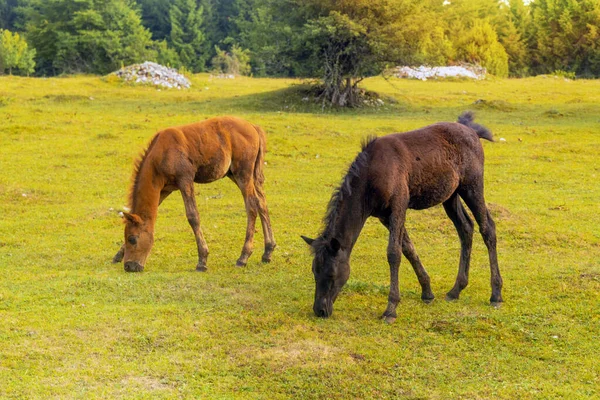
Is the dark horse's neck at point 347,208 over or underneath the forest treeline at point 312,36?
underneath

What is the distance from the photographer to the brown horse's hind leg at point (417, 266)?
26.3 feet

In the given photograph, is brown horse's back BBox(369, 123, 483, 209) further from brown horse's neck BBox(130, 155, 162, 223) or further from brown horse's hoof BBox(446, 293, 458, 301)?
brown horse's neck BBox(130, 155, 162, 223)

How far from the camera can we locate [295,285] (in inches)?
354

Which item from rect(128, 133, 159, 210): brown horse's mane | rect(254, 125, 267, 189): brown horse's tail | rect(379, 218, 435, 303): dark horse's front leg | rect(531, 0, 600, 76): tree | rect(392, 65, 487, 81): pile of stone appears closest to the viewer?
rect(379, 218, 435, 303): dark horse's front leg

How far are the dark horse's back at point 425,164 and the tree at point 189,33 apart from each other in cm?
6664

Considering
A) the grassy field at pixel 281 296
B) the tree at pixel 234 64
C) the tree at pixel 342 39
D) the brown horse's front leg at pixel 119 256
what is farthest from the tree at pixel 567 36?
the brown horse's front leg at pixel 119 256

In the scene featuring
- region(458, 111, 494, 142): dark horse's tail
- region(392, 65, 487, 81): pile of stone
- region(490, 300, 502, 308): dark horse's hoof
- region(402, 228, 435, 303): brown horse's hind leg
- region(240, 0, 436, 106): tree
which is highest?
region(240, 0, 436, 106): tree

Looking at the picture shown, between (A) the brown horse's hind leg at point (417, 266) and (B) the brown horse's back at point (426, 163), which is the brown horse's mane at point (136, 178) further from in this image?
(A) the brown horse's hind leg at point (417, 266)

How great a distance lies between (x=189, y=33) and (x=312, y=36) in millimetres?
51847

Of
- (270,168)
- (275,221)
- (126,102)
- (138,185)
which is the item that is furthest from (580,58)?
(138,185)

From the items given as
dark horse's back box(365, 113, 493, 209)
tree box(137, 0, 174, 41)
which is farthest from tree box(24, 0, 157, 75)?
dark horse's back box(365, 113, 493, 209)

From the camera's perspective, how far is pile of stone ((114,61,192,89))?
3659 cm

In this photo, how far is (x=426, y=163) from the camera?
7.75 metres

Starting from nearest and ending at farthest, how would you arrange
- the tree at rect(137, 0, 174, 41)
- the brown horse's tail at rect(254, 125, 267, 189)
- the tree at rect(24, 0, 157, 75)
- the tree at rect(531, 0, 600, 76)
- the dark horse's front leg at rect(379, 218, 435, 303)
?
the dark horse's front leg at rect(379, 218, 435, 303) < the brown horse's tail at rect(254, 125, 267, 189) < the tree at rect(531, 0, 600, 76) < the tree at rect(24, 0, 157, 75) < the tree at rect(137, 0, 174, 41)
